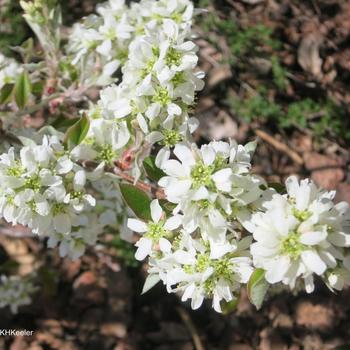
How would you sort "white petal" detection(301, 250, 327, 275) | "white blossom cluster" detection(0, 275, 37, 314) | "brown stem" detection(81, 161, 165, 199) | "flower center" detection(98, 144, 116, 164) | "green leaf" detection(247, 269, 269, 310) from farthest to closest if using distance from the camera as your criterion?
"white blossom cluster" detection(0, 275, 37, 314) < "flower center" detection(98, 144, 116, 164) < "brown stem" detection(81, 161, 165, 199) < "green leaf" detection(247, 269, 269, 310) < "white petal" detection(301, 250, 327, 275)

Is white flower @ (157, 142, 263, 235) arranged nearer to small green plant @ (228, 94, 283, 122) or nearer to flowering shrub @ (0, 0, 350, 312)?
flowering shrub @ (0, 0, 350, 312)

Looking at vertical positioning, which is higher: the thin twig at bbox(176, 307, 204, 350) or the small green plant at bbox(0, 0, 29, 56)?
the small green plant at bbox(0, 0, 29, 56)

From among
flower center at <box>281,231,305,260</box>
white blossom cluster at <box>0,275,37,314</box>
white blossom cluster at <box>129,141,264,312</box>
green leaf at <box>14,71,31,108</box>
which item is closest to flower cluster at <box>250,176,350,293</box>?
flower center at <box>281,231,305,260</box>

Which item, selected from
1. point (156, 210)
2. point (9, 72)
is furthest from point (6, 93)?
point (156, 210)

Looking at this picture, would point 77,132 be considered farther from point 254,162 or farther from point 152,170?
point 254,162

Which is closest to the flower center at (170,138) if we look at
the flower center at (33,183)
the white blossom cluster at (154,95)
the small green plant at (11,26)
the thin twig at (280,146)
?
the white blossom cluster at (154,95)

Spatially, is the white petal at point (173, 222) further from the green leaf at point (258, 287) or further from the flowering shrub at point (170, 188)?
the green leaf at point (258, 287)

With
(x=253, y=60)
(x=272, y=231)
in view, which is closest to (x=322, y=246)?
(x=272, y=231)
